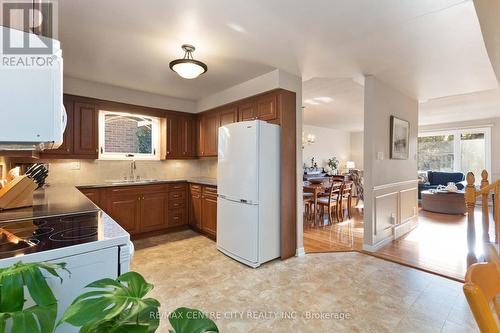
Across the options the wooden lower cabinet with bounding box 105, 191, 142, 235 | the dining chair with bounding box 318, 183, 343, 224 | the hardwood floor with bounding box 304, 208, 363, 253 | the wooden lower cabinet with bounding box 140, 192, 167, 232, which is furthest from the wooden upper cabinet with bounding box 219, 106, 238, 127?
the dining chair with bounding box 318, 183, 343, 224

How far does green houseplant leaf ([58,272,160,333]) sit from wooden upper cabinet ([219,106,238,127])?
3246 mm

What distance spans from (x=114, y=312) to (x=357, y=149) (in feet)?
34.9

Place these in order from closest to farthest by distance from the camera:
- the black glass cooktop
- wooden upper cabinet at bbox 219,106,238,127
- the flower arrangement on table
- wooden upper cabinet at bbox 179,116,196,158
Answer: the black glass cooktop, wooden upper cabinet at bbox 219,106,238,127, wooden upper cabinet at bbox 179,116,196,158, the flower arrangement on table

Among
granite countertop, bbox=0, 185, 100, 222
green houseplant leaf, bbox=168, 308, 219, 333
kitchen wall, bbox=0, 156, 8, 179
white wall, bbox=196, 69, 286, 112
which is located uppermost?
white wall, bbox=196, 69, 286, 112

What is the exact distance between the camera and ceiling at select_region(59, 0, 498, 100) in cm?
182

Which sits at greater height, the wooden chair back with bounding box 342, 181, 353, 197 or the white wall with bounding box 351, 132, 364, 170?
the white wall with bounding box 351, 132, 364, 170

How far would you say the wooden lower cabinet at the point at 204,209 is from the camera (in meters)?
3.71

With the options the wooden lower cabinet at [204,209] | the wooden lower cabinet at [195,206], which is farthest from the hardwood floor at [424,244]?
the wooden lower cabinet at [195,206]

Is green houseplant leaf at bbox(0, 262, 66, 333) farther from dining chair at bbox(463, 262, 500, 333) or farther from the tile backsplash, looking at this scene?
the tile backsplash

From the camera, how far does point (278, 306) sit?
2.06 metres

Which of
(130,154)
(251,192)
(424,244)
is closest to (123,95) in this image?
(130,154)

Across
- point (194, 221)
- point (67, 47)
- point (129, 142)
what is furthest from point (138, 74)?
point (194, 221)

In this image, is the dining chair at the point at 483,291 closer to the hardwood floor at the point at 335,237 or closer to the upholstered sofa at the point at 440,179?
the hardwood floor at the point at 335,237

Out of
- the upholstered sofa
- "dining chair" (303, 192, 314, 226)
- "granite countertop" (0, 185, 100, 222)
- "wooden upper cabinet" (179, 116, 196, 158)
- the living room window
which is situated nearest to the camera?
"granite countertop" (0, 185, 100, 222)
